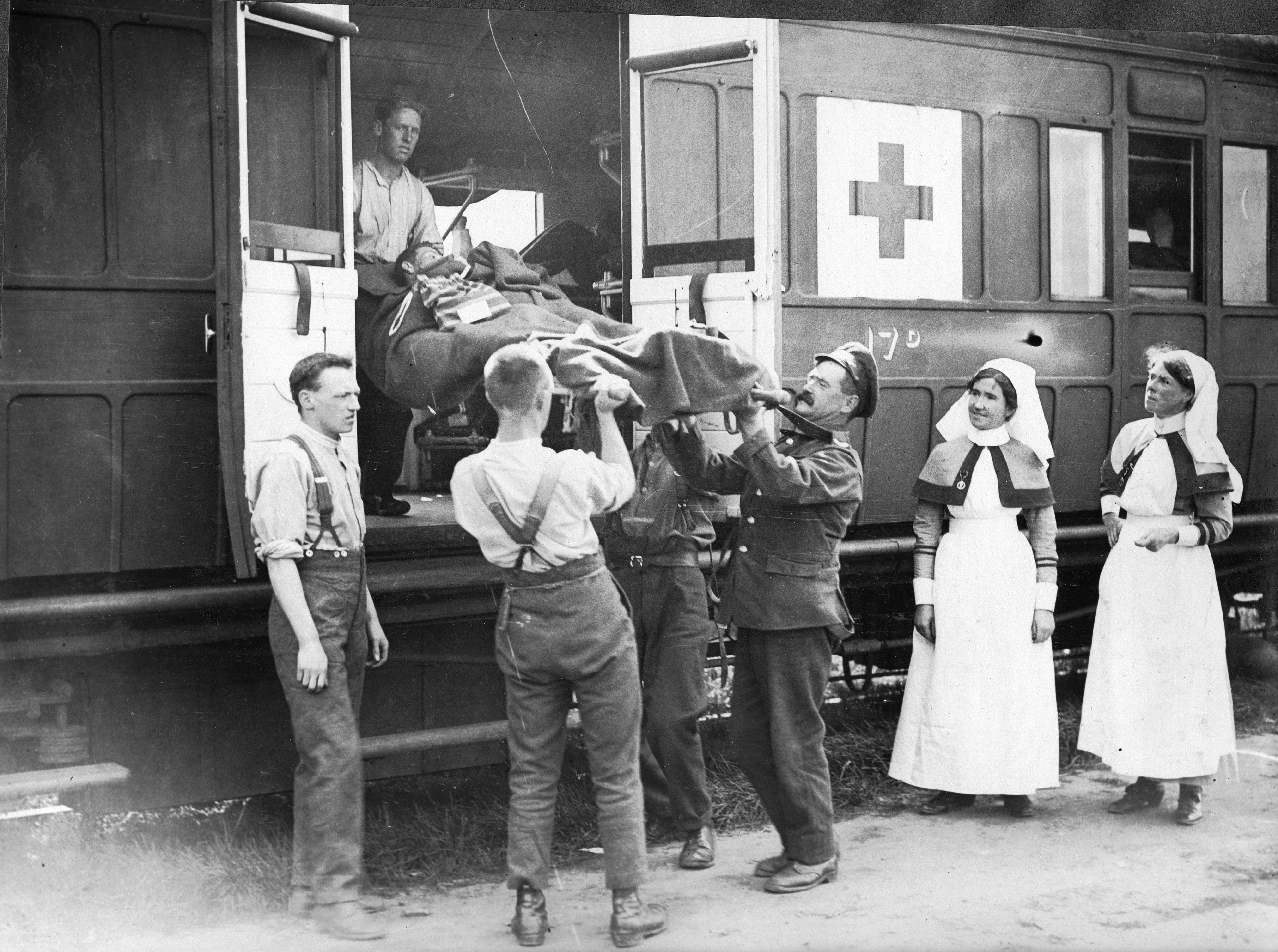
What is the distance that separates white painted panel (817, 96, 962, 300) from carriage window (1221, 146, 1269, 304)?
166 centimetres

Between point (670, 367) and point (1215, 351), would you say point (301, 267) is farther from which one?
point (1215, 351)

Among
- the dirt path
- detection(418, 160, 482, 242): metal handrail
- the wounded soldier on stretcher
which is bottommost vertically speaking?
the dirt path

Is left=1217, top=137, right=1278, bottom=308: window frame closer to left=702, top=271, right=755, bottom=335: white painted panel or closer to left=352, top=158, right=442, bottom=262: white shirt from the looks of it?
left=702, top=271, right=755, bottom=335: white painted panel

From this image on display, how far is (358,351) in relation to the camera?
213 inches

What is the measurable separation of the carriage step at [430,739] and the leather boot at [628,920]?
93 cm

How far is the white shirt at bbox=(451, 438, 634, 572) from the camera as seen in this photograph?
3.57m

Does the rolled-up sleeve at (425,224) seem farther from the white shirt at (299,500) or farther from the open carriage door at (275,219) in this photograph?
the white shirt at (299,500)

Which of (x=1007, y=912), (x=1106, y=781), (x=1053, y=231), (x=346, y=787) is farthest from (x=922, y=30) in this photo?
(x=346, y=787)

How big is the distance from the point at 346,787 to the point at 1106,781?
3443mm

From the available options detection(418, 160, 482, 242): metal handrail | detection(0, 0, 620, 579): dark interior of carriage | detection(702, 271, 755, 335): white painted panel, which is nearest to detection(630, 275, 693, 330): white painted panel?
detection(702, 271, 755, 335): white painted panel

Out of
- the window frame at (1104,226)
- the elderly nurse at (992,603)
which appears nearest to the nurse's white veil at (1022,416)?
the elderly nurse at (992,603)

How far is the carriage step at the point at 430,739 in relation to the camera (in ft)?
14.1

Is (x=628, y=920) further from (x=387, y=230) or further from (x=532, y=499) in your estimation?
(x=387, y=230)

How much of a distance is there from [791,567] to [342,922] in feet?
5.48
